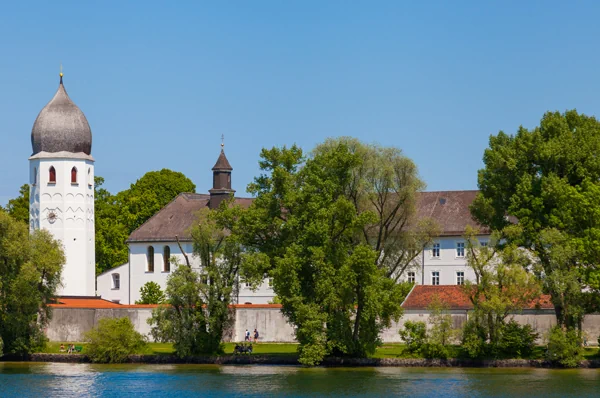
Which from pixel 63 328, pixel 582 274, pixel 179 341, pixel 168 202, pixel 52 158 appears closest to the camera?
pixel 582 274

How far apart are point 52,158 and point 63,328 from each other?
14.7 m

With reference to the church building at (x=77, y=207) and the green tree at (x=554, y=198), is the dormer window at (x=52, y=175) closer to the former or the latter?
the church building at (x=77, y=207)

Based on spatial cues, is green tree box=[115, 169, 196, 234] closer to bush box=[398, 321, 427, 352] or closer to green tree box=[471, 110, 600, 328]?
green tree box=[471, 110, 600, 328]

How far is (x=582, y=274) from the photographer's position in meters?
60.2

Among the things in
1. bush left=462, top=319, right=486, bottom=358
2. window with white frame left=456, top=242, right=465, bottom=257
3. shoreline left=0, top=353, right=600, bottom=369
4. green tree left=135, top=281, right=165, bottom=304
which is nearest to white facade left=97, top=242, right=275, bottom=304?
green tree left=135, top=281, right=165, bottom=304

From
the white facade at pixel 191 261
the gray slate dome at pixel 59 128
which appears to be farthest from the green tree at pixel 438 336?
the gray slate dome at pixel 59 128

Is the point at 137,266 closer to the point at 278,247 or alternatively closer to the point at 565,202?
the point at 278,247

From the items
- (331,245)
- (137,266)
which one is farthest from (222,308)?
(137,266)

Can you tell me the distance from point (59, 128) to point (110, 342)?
24.5 metres

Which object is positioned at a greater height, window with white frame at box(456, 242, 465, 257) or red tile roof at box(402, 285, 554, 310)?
window with white frame at box(456, 242, 465, 257)

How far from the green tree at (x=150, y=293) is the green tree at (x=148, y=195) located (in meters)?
9.91

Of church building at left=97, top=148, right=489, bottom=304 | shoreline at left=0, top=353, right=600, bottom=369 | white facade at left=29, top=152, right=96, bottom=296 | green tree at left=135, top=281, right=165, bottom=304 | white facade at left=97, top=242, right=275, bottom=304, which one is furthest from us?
white facade at left=97, top=242, right=275, bottom=304

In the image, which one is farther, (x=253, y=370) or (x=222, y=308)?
(x=222, y=308)

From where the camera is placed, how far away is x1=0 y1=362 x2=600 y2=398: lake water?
49938mm
